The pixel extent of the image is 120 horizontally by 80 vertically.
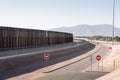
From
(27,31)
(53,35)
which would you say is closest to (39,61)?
(27,31)

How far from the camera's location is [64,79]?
1183 inches

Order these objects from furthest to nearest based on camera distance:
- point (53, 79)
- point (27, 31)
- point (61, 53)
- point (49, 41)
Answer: point (49, 41)
point (27, 31)
point (61, 53)
point (53, 79)

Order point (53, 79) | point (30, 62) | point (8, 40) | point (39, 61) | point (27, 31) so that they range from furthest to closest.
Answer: point (27, 31), point (8, 40), point (39, 61), point (30, 62), point (53, 79)

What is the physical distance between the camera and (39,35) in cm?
8225

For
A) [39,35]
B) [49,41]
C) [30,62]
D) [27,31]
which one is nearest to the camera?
[30,62]

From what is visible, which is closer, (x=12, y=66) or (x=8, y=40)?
(x=12, y=66)

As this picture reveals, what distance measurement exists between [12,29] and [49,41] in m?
34.3

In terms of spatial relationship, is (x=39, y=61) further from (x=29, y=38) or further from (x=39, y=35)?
(x=39, y=35)

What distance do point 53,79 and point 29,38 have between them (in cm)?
4382

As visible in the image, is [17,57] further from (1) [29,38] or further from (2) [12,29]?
(1) [29,38]

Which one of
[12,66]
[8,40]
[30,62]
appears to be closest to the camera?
[12,66]

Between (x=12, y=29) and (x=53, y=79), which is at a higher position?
(x=12, y=29)

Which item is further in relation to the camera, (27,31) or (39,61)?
(27,31)

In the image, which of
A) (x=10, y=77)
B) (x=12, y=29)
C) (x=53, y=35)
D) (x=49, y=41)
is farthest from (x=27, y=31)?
(x=10, y=77)
